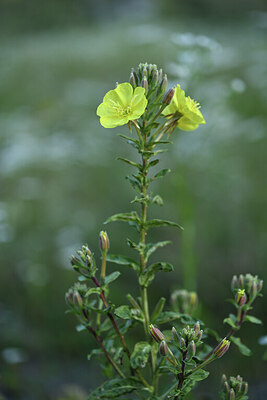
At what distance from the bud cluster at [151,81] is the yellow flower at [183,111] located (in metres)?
0.03

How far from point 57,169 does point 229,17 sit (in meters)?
3.93

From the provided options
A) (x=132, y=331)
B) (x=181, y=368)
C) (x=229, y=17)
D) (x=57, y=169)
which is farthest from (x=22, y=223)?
(x=229, y=17)

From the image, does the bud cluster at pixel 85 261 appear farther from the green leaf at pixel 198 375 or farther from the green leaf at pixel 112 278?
the green leaf at pixel 198 375

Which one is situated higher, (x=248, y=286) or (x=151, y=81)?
(x=151, y=81)

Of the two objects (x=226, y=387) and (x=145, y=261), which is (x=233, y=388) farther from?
→ (x=145, y=261)

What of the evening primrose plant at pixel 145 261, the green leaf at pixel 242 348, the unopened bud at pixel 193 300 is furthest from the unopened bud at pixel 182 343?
the unopened bud at pixel 193 300

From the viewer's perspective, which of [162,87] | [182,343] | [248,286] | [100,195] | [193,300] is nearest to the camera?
[182,343]

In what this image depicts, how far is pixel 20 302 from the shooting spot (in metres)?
2.01

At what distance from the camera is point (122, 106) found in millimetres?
916

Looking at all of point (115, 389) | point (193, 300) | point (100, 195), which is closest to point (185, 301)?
point (193, 300)

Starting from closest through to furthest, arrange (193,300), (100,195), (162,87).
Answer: (162,87) → (193,300) → (100,195)

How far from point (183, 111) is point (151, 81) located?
9 centimetres

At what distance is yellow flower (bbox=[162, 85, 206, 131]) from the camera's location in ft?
3.02

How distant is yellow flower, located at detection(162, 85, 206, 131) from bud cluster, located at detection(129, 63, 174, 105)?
0.03m
